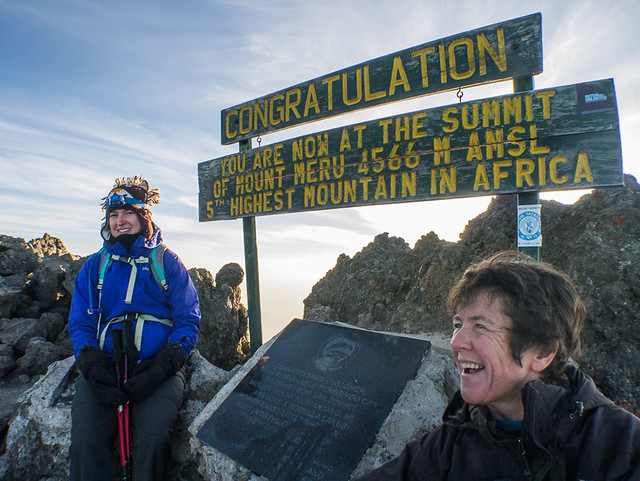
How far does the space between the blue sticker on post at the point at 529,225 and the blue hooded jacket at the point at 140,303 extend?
3120 millimetres

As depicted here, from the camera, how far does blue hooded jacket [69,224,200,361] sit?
3.30 metres

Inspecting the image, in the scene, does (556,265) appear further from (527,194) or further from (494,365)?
(494,365)

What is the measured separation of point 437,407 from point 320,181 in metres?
2.99

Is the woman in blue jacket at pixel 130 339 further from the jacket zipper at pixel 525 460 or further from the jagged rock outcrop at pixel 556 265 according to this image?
the jagged rock outcrop at pixel 556 265

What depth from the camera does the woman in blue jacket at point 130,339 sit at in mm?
2844

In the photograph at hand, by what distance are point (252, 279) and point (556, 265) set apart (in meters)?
4.05

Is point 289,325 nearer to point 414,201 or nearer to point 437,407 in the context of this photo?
point 437,407

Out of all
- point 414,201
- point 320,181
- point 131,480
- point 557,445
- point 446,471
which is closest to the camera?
point 557,445

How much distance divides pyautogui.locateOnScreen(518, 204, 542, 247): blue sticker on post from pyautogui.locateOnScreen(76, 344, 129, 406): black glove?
368cm

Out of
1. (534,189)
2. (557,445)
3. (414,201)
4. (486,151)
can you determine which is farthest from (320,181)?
(557,445)

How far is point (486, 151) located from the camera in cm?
388

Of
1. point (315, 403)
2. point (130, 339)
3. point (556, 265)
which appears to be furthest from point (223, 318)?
point (556, 265)

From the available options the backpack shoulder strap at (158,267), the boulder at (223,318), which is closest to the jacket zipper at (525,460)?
the backpack shoulder strap at (158,267)

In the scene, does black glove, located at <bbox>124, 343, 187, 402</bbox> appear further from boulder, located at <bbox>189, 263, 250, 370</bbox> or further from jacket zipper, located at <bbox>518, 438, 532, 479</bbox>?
boulder, located at <bbox>189, 263, 250, 370</bbox>
